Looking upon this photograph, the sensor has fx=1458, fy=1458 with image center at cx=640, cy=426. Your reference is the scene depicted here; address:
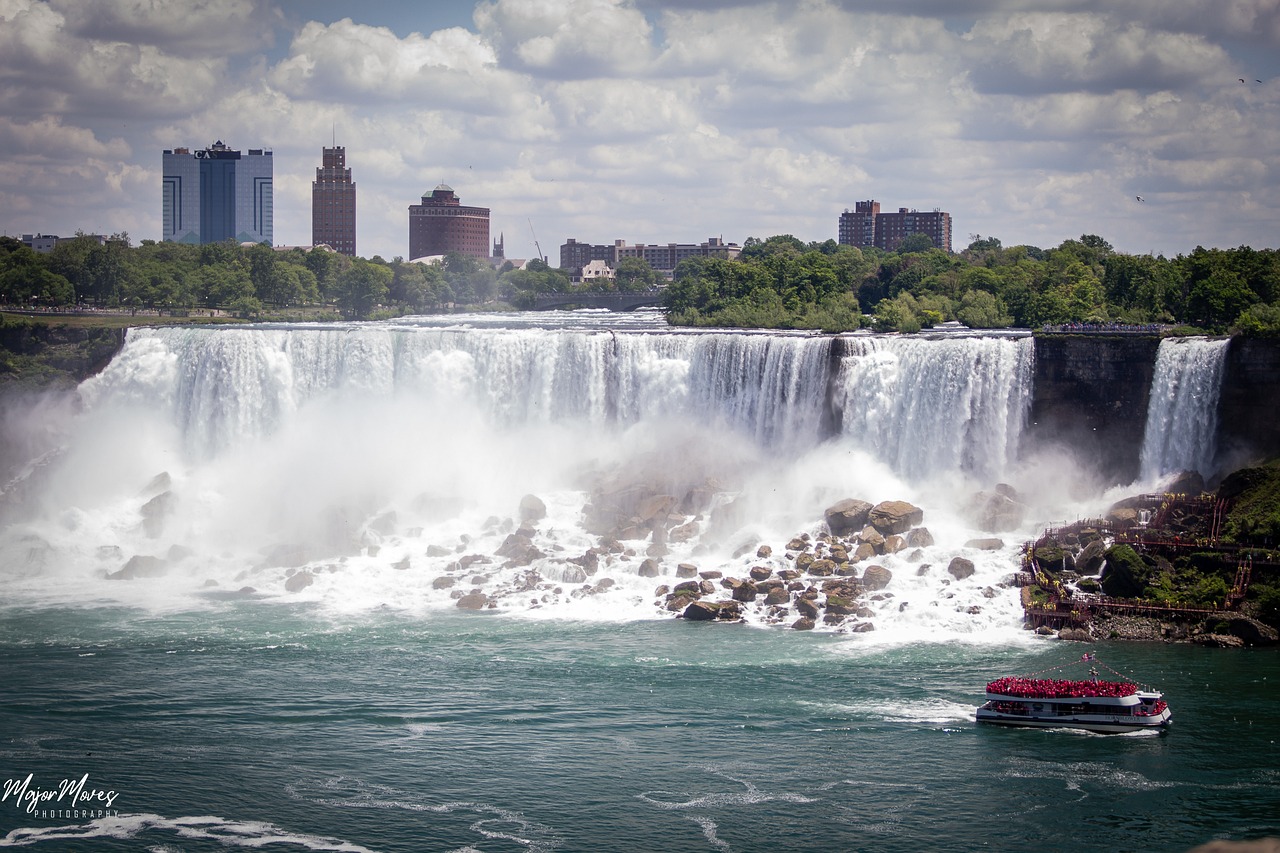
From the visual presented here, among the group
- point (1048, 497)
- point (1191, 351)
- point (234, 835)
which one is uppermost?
point (1191, 351)

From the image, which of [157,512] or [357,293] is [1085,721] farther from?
[357,293]

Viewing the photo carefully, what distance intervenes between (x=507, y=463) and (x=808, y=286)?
3714cm

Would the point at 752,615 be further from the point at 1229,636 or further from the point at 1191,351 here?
the point at 1191,351

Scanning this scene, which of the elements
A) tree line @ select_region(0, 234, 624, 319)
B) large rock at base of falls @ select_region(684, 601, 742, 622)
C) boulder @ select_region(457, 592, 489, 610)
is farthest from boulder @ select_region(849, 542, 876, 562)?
tree line @ select_region(0, 234, 624, 319)

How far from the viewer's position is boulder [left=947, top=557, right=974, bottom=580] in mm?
49188

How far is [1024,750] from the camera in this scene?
118 feet

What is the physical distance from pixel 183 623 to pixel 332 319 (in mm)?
66457

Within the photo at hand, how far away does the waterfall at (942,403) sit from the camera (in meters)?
59.2

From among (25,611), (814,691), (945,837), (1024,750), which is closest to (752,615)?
(814,691)

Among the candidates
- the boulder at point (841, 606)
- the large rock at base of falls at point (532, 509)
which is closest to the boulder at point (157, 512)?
the large rock at base of falls at point (532, 509)

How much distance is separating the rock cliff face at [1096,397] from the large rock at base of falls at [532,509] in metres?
19.9

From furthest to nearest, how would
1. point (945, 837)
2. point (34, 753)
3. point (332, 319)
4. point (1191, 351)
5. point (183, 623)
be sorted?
point (332, 319) < point (1191, 351) < point (183, 623) < point (34, 753) < point (945, 837)

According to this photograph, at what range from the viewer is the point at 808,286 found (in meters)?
95.6

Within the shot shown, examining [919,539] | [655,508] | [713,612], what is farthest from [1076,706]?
[655,508]
